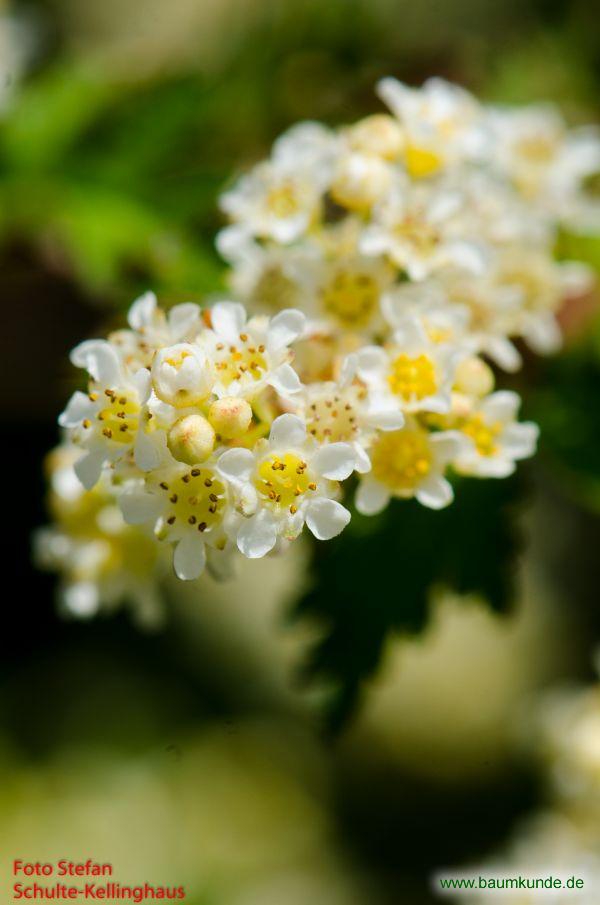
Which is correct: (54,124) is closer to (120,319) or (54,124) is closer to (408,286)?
(120,319)

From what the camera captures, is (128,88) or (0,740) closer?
(128,88)

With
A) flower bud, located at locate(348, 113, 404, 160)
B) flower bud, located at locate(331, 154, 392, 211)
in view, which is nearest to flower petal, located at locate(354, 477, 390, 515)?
flower bud, located at locate(331, 154, 392, 211)

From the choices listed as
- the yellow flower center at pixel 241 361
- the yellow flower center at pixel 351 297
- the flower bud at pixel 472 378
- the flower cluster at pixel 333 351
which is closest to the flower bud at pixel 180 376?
the flower cluster at pixel 333 351

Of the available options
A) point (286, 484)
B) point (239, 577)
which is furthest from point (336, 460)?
point (239, 577)

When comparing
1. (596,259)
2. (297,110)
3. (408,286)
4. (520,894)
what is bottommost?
(520,894)

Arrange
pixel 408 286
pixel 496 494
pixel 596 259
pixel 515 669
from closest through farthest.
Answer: pixel 408 286
pixel 496 494
pixel 596 259
pixel 515 669

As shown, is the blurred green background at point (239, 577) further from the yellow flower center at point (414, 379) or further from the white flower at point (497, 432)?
the yellow flower center at point (414, 379)

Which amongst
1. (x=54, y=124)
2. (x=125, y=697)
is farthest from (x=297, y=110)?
(x=125, y=697)

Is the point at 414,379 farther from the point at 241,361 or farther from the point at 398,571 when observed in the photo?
the point at 398,571
